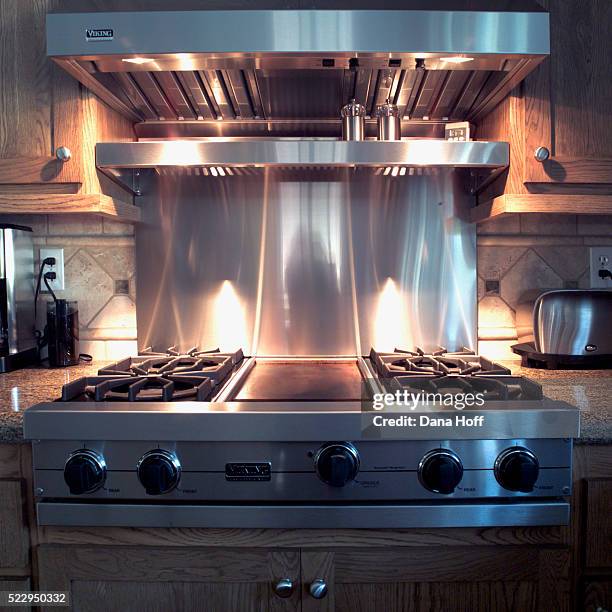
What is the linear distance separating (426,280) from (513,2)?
0.75 m

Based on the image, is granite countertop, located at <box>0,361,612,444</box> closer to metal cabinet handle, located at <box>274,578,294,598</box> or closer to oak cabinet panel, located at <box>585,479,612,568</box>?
oak cabinet panel, located at <box>585,479,612,568</box>

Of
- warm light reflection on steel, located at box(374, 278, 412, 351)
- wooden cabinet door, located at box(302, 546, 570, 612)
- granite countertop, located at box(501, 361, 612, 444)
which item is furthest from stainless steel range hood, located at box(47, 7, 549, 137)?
wooden cabinet door, located at box(302, 546, 570, 612)

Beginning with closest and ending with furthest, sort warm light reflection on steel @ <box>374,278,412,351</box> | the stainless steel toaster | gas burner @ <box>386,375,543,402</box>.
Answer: gas burner @ <box>386,375,543,402</box> → the stainless steel toaster → warm light reflection on steel @ <box>374,278,412,351</box>

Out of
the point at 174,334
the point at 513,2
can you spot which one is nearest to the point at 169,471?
the point at 174,334

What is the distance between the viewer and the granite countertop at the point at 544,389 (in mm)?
1001

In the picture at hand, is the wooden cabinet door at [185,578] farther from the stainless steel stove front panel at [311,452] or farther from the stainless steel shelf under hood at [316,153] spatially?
the stainless steel shelf under hood at [316,153]

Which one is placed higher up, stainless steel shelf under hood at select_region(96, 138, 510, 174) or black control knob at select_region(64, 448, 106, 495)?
stainless steel shelf under hood at select_region(96, 138, 510, 174)

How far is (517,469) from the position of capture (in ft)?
3.17

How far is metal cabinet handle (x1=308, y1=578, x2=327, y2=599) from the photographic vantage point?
1.00m

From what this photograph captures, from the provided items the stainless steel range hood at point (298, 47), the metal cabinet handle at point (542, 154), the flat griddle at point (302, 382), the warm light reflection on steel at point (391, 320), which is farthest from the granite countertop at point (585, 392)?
the stainless steel range hood at point (298, 47)

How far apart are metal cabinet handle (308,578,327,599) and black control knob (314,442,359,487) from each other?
199mm

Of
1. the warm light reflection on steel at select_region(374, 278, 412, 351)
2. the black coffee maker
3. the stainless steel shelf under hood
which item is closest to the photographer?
the stainless steel shelf under hood
